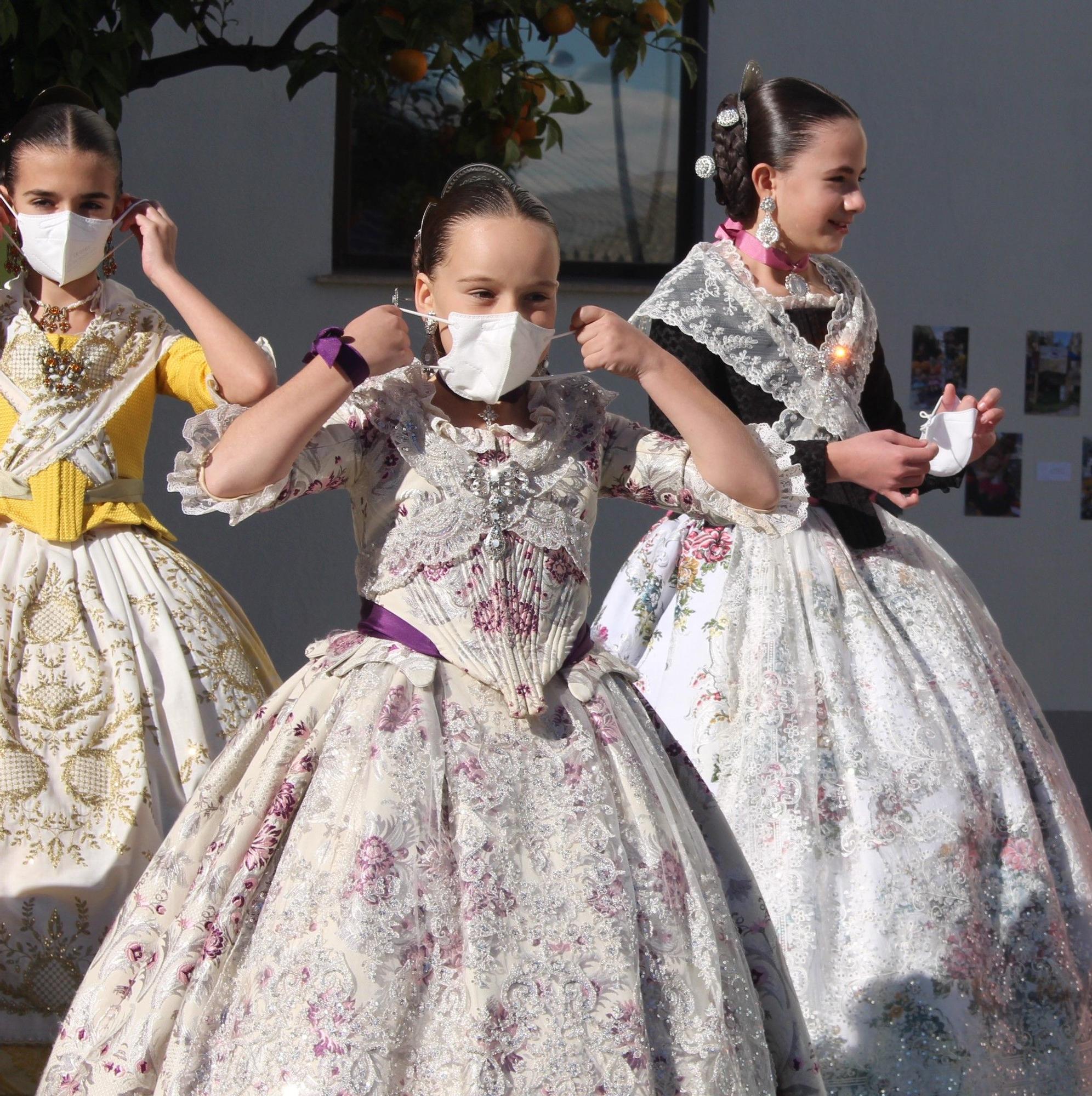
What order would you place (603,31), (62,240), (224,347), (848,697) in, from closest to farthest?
(224,347) < (848,697) < (62,240) < (603,31)

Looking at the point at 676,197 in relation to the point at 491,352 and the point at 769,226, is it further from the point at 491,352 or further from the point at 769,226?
the point at 491,352

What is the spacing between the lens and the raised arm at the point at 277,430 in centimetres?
239

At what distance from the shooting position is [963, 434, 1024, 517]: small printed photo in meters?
7.28

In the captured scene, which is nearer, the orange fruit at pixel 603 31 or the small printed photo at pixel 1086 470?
the orange fruit at pixel 603 31

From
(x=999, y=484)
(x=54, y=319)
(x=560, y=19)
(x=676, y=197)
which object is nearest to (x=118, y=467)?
(x=54, y=319)

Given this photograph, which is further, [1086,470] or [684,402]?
[1086,470]

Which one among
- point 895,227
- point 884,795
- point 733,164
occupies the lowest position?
point 884,795

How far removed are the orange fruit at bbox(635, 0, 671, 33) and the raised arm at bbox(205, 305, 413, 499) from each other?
220cm

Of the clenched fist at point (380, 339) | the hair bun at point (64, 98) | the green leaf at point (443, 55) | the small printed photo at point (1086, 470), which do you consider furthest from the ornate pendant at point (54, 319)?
the small printed photo at point (1086, 470)

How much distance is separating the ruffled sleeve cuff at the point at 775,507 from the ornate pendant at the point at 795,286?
105 centimetres

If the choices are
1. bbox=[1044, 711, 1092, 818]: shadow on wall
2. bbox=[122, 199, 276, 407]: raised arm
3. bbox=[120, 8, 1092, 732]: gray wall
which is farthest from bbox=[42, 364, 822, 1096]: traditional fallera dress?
bbox=[1044, 711, 1092, 818]: shadow on wall

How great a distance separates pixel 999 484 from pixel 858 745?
14.0 ft

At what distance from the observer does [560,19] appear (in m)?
4.25

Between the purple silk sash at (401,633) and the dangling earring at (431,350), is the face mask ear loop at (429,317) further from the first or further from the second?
the purple silk sash at (401,633)
